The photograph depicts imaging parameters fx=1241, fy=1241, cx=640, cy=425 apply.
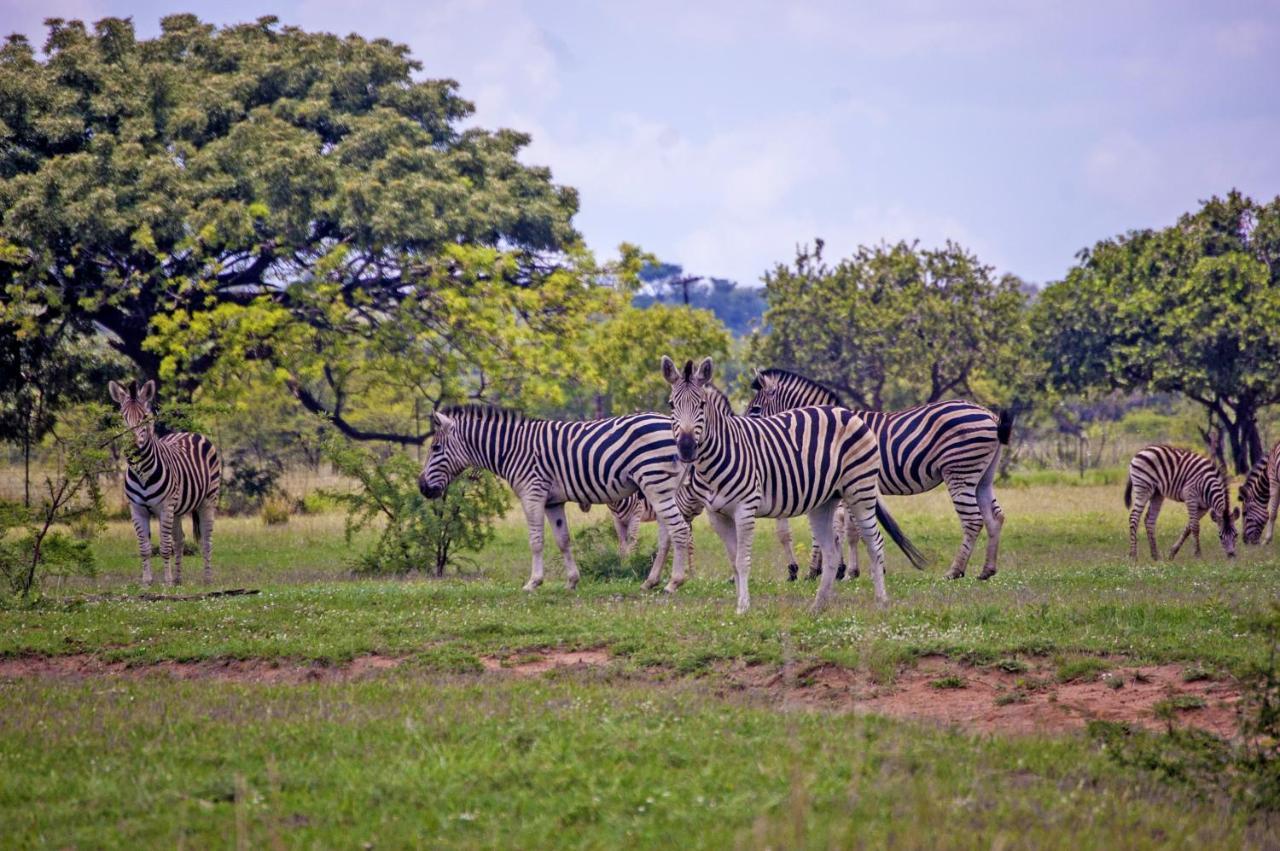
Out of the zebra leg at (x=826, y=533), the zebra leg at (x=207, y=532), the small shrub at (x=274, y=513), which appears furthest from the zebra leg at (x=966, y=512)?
the small shrub at (x=274, y=513)

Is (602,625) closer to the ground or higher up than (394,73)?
closer to the ground

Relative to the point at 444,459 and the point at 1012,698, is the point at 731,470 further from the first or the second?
the point at 444,459

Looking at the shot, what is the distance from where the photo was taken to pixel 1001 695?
948 cm

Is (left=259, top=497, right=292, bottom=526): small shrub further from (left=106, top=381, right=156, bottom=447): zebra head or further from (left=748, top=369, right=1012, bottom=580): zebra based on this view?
(left=748, top=369, right=1012, bottom=580): zebra

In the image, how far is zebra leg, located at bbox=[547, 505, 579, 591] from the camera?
15766 mm

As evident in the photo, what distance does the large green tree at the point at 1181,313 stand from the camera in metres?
27.5

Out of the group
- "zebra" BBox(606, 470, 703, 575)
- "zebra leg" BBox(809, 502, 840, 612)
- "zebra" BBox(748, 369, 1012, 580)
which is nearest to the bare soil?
"zebra leg" BBox(809, 502, 840, 612)

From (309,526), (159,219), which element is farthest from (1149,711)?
(309,526)

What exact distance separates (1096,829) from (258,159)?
21516 mm

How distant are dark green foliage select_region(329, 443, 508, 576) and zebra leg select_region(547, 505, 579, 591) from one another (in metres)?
3.08

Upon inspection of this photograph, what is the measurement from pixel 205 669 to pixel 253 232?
13666 mm

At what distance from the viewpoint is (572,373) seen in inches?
969

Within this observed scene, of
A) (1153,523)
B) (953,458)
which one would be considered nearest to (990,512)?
(953,458)

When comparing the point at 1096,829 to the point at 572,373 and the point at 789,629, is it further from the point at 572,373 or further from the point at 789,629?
the point at 572,373
